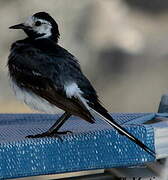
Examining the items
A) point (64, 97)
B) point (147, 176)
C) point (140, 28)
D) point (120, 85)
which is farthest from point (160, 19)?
point (64, 97)

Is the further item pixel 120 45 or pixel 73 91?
pixel 120 45

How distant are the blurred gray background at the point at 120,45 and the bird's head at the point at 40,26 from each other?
1.75m

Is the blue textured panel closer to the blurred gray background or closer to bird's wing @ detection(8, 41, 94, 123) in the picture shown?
bird's wing @ detection(8, 41, 94, 123)

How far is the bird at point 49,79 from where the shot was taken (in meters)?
1.02

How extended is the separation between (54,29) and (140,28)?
2.10 metres

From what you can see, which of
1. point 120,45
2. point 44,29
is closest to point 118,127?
point 44,29

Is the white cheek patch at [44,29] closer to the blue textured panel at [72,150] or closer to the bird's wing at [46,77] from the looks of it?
the bird's wing at [46,77]

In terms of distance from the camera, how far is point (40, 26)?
1084mm

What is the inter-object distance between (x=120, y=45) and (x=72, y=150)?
2048 millimetres

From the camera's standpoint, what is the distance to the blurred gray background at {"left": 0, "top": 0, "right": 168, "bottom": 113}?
294cm

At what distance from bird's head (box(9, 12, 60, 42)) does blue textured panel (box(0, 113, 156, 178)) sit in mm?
174

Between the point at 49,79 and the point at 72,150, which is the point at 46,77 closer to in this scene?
the point at 49,79

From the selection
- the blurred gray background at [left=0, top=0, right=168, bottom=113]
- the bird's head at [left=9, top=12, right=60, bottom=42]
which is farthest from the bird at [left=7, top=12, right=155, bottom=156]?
the blurred gray background at [left=0, top=0, right=168, bottom=113]

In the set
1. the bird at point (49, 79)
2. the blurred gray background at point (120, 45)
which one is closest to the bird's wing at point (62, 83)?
the bird at point (49, 79)
